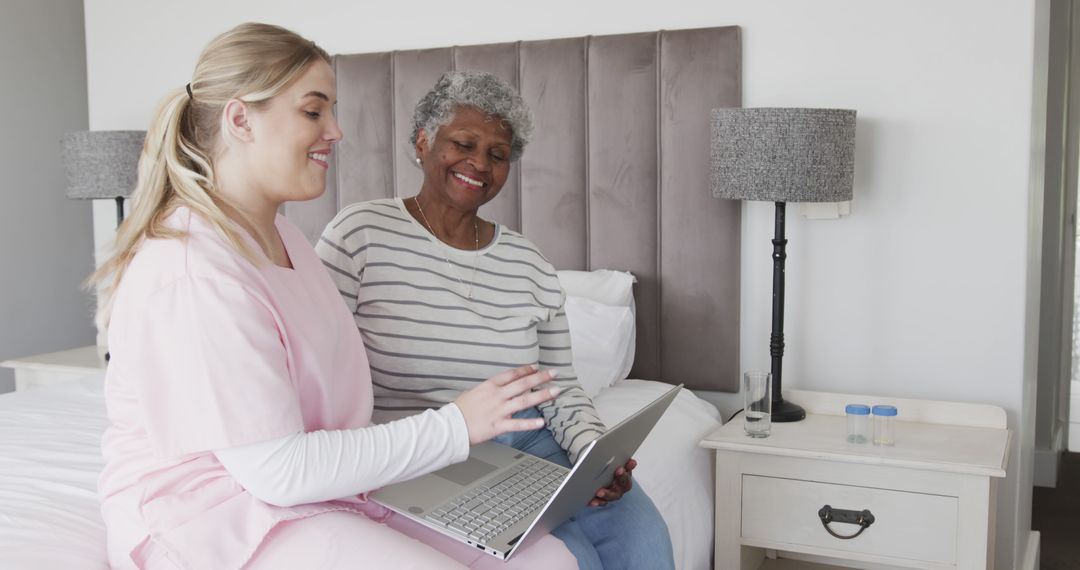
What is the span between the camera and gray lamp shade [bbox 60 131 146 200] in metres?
3.09

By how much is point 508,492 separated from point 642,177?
4.58 feet

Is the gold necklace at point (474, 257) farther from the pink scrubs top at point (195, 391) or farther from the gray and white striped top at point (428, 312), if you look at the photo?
the pink scrubs top at point (195, 391)

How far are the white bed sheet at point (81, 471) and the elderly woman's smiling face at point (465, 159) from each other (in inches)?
25.9

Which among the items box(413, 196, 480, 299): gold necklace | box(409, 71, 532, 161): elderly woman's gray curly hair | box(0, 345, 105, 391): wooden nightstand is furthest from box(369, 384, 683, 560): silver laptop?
box(0, 345, 105, 391): wooden nightstand

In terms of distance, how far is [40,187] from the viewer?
160 inches

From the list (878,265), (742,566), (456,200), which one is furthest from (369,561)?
(878,265)

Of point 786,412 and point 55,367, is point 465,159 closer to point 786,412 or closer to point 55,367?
point 786,412

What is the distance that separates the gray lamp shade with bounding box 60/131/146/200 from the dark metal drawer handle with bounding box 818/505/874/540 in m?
2.34

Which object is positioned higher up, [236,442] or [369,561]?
[236,442]

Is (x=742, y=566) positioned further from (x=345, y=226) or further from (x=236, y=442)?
(x=236, y=442)

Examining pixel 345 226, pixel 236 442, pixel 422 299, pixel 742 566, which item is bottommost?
pixel 742 566

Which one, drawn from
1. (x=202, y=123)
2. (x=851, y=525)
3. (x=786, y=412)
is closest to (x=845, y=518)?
(x=851, y=525)

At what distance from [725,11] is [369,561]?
1902mm

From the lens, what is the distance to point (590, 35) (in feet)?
8.82
